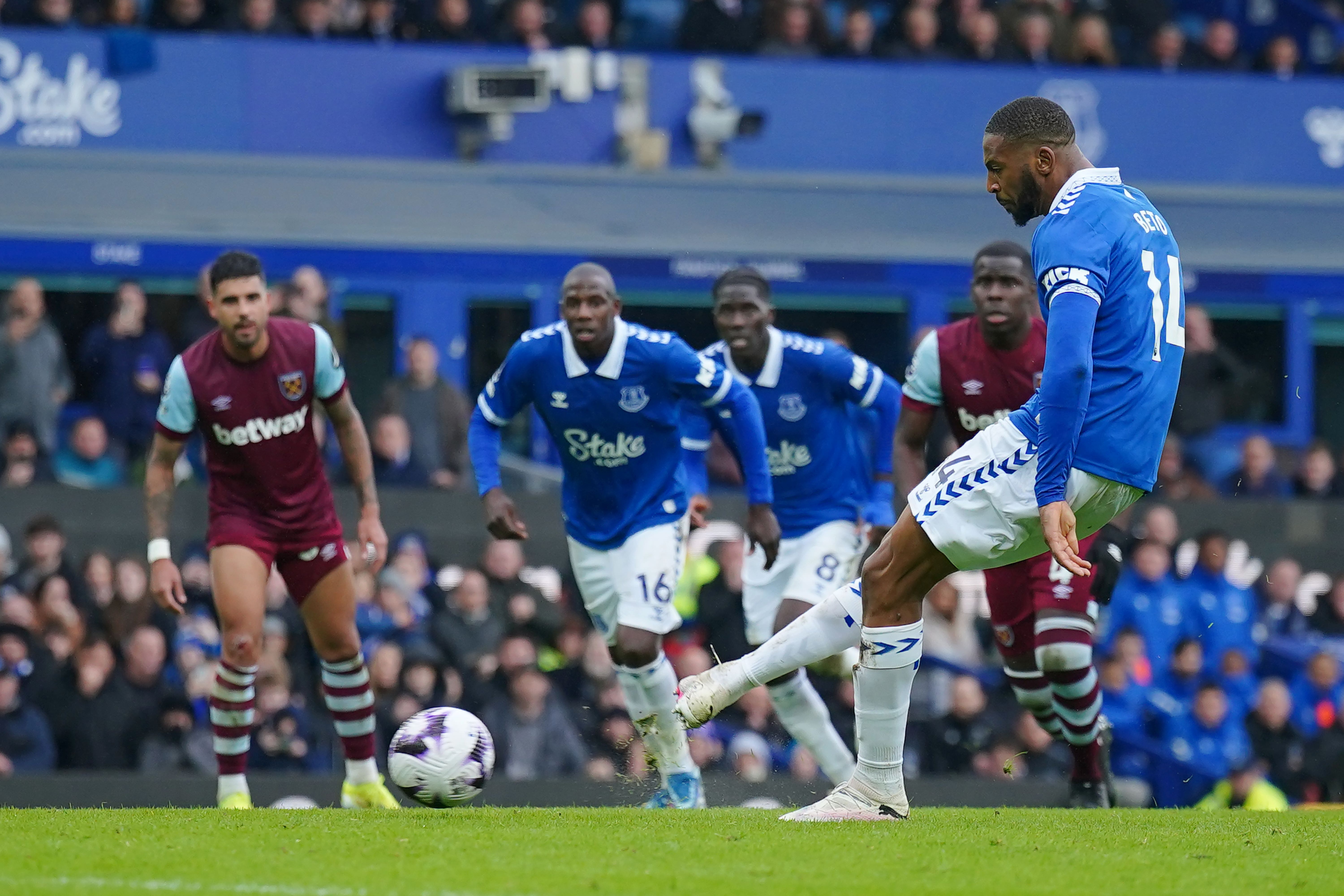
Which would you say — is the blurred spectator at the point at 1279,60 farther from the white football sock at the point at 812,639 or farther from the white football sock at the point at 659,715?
the white football sock at the point at 812,639

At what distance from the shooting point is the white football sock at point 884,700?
701 cm

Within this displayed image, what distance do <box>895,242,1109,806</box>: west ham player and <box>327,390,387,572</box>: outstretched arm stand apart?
7.97 ft

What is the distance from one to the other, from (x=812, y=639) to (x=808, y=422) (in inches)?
115

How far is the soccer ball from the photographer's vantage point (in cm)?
830

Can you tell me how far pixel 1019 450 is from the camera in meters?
6.76

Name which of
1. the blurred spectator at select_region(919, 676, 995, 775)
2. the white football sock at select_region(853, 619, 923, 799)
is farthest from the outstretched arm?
the blurred spectator at select_region(919, 676, 995, 775)

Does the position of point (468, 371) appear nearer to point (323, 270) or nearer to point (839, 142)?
point (323, 270)

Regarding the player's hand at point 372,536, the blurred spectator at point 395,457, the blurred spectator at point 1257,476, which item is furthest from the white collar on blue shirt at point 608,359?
the blurred spectator at point 1257,476

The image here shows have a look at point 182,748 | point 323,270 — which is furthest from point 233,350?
point 323,270

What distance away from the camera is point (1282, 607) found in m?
16.0

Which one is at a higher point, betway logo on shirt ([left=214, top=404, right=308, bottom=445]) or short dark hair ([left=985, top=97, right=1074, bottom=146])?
short dark hair ([left=985, top=97, right=1074, bottom=146])

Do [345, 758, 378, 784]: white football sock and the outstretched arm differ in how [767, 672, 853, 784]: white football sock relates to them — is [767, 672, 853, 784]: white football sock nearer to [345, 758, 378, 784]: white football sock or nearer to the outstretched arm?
[345, 758, 378, 784]: white football sock

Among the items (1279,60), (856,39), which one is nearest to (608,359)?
(856,39)

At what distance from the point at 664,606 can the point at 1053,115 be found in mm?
3495
